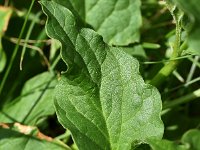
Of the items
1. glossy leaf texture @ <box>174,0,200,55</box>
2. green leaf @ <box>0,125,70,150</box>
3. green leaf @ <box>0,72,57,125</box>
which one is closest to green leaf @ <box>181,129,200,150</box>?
glossy leaf texture @ <box>174,0,200,55</box>

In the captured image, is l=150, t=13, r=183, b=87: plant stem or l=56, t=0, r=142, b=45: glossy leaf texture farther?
l=56, t=0, r=142, b=45: glossy leaf texture

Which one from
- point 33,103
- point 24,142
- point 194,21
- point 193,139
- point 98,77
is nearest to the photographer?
point 194,21

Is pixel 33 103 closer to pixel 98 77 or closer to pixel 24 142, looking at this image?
pixel 24 142

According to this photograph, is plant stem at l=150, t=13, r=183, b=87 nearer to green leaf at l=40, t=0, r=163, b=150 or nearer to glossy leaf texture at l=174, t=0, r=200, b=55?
green leaf at l=40, t=0, r=163, b=150

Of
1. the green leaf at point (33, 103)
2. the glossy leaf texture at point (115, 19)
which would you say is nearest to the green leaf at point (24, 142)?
the green leaf at point (33, 103)

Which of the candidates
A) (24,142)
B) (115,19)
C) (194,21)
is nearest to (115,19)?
(115,19)
